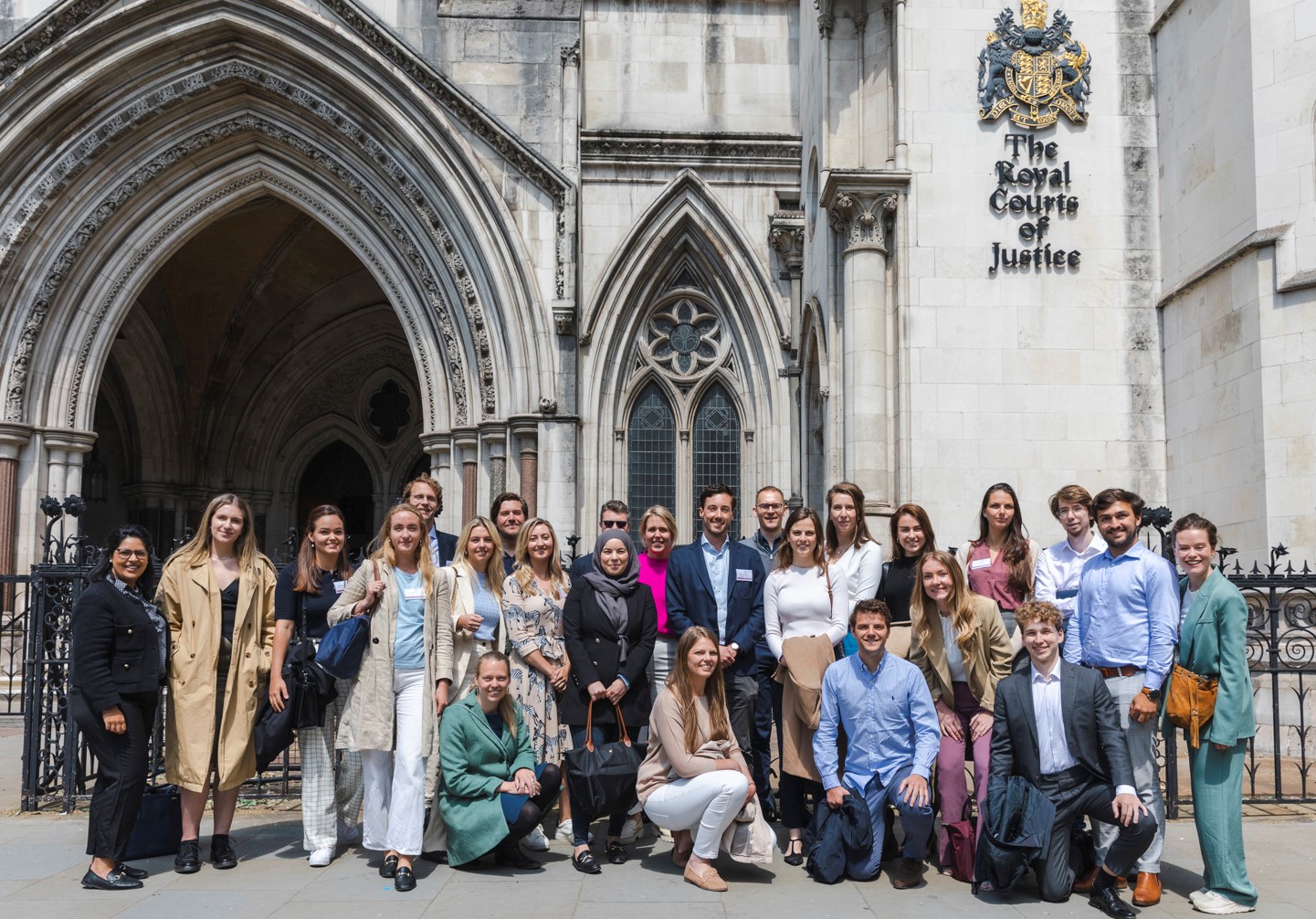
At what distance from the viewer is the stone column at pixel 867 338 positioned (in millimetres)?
10641

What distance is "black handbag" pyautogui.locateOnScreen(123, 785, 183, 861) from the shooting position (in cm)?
615

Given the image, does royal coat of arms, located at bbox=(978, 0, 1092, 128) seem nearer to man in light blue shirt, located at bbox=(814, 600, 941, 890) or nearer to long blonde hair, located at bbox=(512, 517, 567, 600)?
long blonde hair, located at bbox=(512, 517, 567, 600)

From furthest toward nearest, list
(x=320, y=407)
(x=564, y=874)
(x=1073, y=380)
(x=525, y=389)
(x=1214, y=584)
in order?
(x=320, y=407) < (x=525, y=389) < (x=1073, y=380) < (x=564, y=874) < (x=1214, y=584)

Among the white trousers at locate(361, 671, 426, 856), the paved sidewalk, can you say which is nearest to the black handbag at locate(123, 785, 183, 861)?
the paved sidewalk

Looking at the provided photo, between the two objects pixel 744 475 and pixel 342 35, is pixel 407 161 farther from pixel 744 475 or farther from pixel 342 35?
pixel 744 475

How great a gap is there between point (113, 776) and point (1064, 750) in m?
4.48

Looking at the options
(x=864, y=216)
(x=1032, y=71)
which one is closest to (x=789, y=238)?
(x=864, y=216)

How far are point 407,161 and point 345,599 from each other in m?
11.3

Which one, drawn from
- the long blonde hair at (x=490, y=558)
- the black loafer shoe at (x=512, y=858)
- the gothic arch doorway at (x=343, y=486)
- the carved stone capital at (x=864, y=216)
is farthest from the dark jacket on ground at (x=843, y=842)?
the gothic arch doorway at (x=343, y=486)

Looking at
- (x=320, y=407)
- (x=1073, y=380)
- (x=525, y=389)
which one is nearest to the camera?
(x=1073, y=380)

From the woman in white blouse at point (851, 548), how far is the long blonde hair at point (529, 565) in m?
1.51

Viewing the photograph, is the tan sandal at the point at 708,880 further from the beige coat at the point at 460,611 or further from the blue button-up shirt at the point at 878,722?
the beige coat at the point at 460,611

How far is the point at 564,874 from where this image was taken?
5910 mm

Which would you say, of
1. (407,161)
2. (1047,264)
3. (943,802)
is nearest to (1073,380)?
(1047,264)
